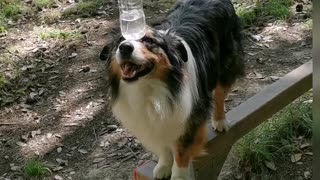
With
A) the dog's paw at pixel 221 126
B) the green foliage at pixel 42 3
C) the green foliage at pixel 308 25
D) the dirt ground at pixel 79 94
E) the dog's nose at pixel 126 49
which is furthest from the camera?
the green foliage at pixel 42 3

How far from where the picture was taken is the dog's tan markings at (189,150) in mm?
2539

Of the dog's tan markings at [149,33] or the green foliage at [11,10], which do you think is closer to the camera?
the dog's tan markings at [149,33]

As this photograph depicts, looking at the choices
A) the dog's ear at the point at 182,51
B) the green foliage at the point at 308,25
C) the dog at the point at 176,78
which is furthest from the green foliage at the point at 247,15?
the dog's ear at the point at 182,51

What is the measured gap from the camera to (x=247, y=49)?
15.5 feet

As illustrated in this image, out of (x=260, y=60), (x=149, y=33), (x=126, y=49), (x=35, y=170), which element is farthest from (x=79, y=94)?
(x=126, y=49)

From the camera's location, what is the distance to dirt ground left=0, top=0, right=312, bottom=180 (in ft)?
11.7

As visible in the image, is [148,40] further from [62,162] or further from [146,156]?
[62,162]

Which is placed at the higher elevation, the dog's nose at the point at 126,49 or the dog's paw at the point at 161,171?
the dog's nose at the point at 126,49

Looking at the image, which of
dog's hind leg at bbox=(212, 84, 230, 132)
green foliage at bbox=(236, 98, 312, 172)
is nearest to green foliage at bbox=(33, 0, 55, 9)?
green foliage at bbox=(236, 98, 312, 172)

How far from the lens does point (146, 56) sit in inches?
84.8

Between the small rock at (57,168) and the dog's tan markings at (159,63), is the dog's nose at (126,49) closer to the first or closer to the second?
the dog's tan markings at (159,63)

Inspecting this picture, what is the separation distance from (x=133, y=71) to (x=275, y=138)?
Result: 1.43 metres

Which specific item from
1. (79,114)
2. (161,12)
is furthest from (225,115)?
(161,12)

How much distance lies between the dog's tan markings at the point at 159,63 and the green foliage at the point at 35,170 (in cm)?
153
